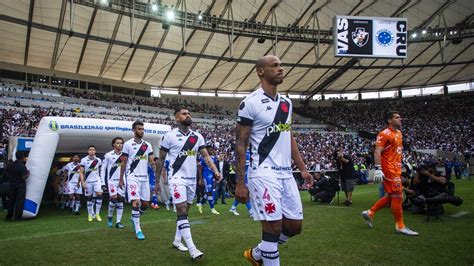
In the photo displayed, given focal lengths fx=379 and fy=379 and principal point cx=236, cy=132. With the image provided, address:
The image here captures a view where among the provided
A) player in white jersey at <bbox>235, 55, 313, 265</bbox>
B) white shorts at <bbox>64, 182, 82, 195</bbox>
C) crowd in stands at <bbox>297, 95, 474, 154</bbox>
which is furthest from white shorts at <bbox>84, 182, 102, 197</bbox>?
crowd in stands at <bbox>297, 95, 474, 154</bbox>

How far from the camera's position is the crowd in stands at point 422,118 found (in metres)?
42.5

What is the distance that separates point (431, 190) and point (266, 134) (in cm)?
687

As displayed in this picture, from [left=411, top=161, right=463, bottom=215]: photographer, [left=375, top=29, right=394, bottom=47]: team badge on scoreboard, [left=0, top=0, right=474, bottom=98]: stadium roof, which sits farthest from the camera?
[left=0, top=0, right=474, bottom=98]: stadium roof

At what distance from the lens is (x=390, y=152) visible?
717 centimetres

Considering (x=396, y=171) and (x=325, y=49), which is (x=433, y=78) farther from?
(x=396, y=171)

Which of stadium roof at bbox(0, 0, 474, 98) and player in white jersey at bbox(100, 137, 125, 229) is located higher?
stadium roof at bbox(0, 0, 474, 98)

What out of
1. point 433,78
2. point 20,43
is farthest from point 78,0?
point 433,78

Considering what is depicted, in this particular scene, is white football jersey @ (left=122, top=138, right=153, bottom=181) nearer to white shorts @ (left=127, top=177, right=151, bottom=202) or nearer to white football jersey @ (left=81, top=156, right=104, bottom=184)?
white shorts @ (left=127, top=177, right=151, bottom=202)

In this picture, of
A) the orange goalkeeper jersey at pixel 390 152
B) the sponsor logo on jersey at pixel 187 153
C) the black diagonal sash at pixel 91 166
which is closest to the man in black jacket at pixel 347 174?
the orange goalkeeper jersey at pixel 390 152

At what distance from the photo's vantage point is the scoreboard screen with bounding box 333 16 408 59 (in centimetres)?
2372

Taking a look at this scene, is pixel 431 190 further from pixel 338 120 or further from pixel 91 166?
pixel 338 120

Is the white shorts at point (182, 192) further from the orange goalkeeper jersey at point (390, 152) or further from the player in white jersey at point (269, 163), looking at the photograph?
the orange goalkeeper jersey at point (390, 152)

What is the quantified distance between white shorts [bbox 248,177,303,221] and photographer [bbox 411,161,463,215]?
18.7 ft

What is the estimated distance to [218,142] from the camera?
105 ft
